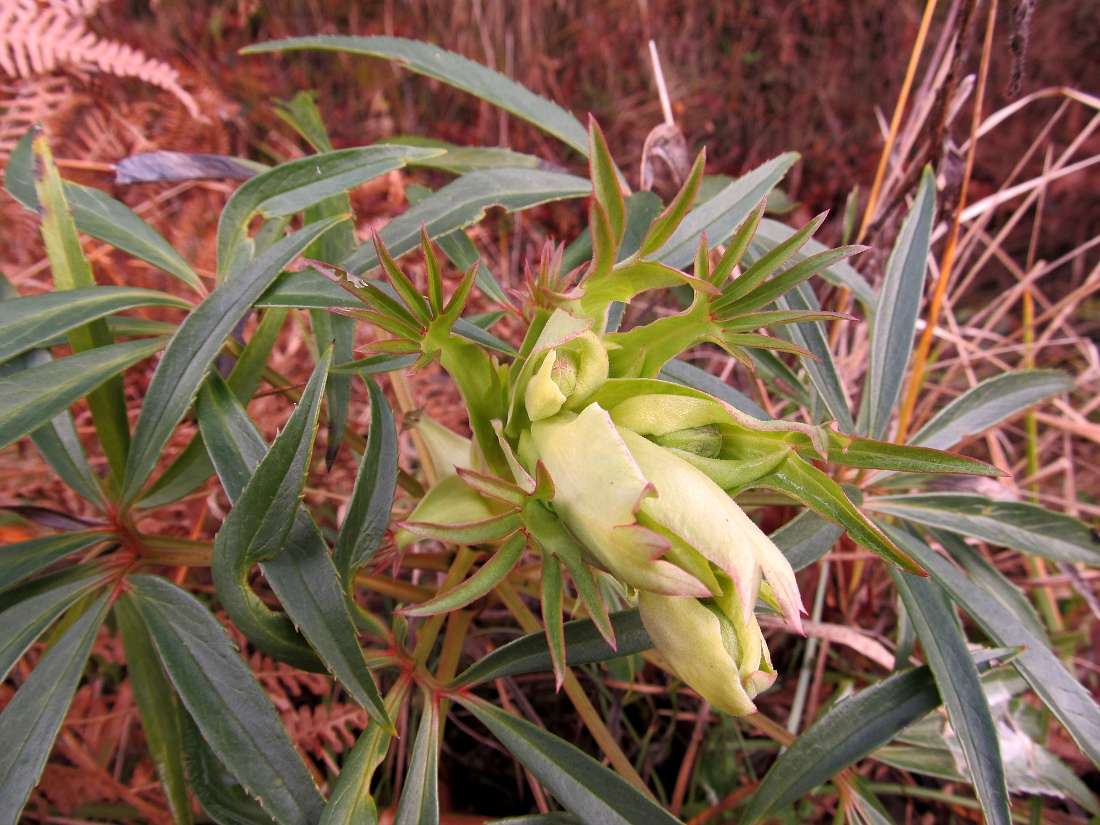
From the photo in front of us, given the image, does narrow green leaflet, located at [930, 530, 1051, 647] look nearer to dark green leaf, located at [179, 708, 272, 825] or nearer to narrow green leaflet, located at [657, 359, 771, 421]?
narrow green leaflet, located at [657, 359, 771, 421]

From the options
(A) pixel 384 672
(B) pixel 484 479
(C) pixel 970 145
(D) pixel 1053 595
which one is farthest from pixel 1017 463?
(B) pixel 484 479

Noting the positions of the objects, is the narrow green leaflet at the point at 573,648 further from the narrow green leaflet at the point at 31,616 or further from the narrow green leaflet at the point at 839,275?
the narrow green leaflet at the point at 839,275

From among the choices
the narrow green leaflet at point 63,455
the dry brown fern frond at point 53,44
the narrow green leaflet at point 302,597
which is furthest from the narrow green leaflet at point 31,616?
the dry brown fern frond at point 53,44

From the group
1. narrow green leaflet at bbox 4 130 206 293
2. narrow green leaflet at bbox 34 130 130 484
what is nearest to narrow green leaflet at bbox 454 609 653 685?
narrow green leaflet at bbox 34 130 130 484

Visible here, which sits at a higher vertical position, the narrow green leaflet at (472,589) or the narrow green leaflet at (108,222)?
the narrow green leaflet at (108,222)

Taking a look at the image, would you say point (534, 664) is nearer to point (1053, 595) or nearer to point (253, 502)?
point (253, 502)
